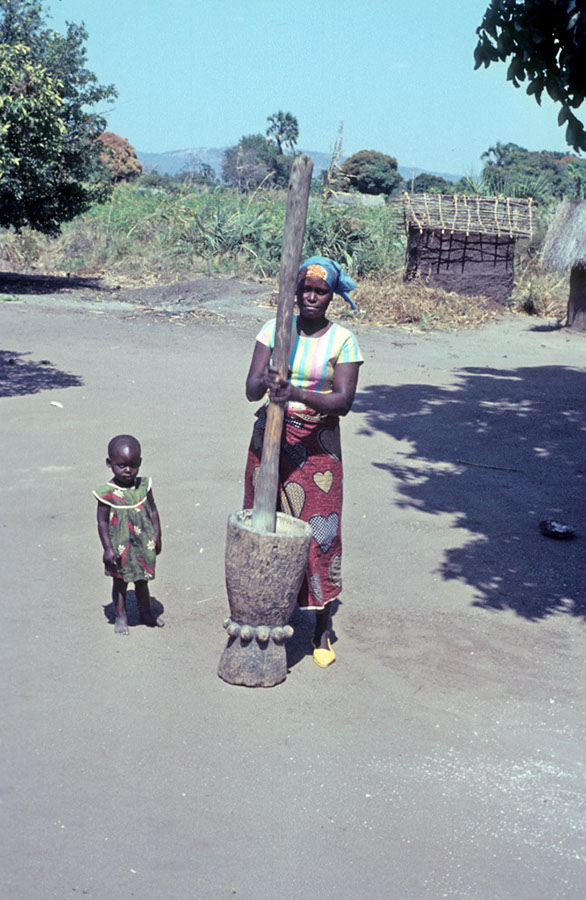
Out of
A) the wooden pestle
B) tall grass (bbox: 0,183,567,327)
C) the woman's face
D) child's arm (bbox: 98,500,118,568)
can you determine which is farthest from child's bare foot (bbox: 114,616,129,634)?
tall grass (bbox: 0,183,567,327)

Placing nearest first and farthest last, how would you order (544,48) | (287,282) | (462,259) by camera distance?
(287,282), (544,48), (462,259)

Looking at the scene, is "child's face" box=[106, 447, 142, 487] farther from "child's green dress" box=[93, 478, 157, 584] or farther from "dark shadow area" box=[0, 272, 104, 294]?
"dark shadow area" box=[0, 272, 104, 294]

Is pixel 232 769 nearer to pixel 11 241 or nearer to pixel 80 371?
pixel 80 371

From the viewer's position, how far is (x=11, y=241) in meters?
19.0

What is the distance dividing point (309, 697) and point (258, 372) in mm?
1300

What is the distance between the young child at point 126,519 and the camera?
11.9 feet

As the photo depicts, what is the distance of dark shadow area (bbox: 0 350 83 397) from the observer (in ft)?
26.4

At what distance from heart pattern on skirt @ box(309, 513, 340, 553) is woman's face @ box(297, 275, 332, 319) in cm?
83

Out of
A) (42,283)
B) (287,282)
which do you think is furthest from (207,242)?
(287,282)

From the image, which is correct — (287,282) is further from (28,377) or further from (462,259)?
(462,259)

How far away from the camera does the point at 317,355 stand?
11.1ft

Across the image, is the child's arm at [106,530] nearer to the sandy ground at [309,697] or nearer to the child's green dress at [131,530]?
the child's green dress at [131,530]

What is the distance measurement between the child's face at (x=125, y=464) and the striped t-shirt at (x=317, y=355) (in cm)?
73

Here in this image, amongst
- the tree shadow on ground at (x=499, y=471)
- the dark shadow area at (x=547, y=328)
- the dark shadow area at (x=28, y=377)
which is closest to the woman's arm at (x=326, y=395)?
the tree shadow on ground at (x=499, y=471)
